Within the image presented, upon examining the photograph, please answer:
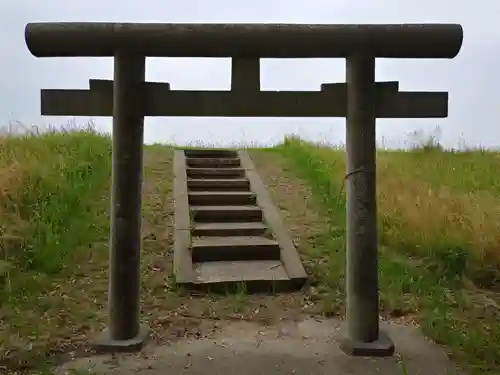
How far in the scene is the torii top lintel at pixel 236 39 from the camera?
134 inches

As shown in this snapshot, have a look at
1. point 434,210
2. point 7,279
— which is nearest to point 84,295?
point 7,279

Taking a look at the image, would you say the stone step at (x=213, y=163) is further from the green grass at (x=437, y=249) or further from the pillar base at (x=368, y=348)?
the pillar base at (x=368, y=348)

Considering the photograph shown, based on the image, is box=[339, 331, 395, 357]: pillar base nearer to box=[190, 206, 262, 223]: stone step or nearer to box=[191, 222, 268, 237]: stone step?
box=[191, 222, 268, 237]: stone step

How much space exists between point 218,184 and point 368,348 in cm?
400

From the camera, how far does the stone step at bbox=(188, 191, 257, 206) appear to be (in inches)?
262

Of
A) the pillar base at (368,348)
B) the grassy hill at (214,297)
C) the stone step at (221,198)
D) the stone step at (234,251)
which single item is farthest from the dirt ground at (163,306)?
the pillar base at (368,348)

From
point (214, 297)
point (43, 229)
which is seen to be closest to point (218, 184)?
point (43, 229)

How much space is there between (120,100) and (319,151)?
6.23 meters

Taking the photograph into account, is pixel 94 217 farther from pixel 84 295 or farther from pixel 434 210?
pixel 434 210

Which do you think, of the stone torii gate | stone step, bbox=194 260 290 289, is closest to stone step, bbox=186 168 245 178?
stone step, bbox=194 260 290 289

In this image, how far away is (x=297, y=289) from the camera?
4723mm

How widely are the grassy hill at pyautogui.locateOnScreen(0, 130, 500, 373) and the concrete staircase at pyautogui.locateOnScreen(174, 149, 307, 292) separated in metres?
0.16

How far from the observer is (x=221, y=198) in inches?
263

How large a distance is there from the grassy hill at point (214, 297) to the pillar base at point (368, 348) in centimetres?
42
